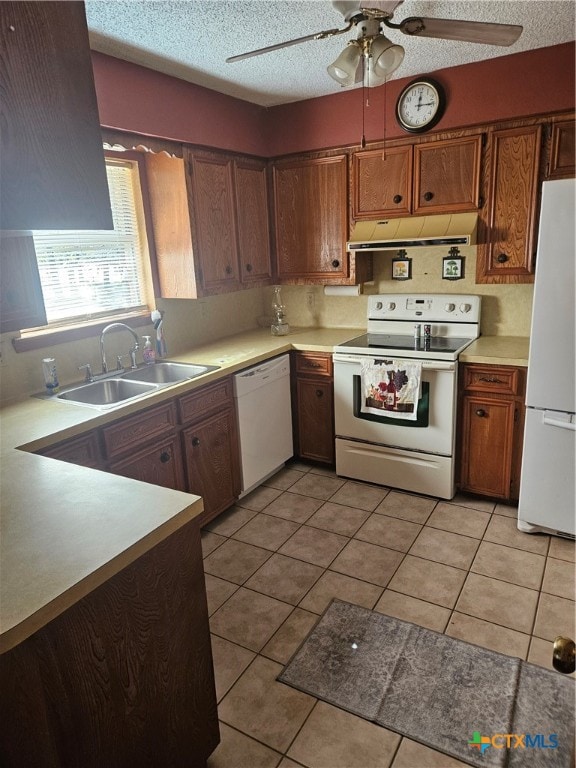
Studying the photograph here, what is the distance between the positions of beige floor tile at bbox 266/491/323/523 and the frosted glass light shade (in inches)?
89.1

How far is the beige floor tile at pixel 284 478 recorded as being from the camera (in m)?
3.48

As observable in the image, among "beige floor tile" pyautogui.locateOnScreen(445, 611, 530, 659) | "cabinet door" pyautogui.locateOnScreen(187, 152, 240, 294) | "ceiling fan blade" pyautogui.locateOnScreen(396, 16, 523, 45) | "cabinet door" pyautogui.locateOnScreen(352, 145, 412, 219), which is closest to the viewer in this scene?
"ceiling fan blade" pyautogui.locateOnScreen(396, 16, 523, 45)

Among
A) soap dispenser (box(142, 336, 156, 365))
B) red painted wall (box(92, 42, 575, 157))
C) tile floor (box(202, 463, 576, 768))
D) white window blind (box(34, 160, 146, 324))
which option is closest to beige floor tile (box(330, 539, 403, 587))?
tile floor (box(202, 463, 576, 768))

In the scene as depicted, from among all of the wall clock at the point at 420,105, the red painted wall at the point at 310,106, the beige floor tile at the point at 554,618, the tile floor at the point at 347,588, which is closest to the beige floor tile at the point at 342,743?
the tile floor at the point at 347,588

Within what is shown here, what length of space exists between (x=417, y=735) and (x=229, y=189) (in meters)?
3.06

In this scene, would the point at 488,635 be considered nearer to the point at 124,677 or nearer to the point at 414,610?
the point at 414,610

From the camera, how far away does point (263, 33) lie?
2.27 m

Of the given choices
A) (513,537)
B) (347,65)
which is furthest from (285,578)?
(347,65)

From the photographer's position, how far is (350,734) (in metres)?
1.70

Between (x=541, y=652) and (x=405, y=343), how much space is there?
1.86 meters

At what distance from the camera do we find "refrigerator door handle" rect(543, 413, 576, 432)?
2459 millimetres

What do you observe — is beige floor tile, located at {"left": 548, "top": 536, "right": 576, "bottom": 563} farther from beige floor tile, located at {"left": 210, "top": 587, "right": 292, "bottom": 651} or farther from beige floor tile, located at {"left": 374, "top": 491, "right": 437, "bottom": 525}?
beige floor tile, located at {"left": 210, "top": 587, "right": 292, "bottom": 651}

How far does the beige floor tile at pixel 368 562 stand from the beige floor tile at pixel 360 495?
0.42 metres

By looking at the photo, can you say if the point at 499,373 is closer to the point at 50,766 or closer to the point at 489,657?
the point at 489,657
